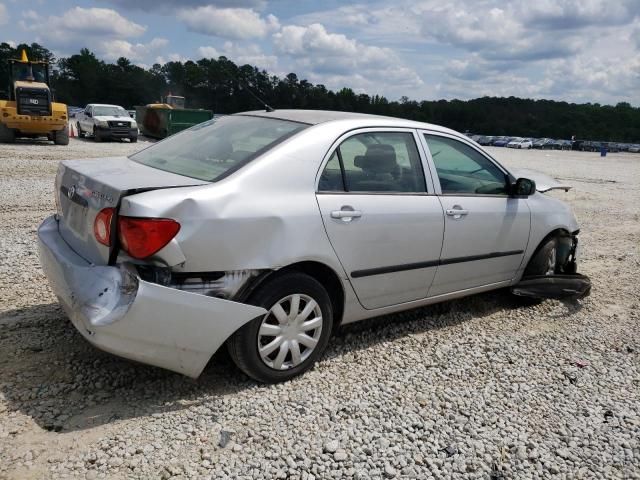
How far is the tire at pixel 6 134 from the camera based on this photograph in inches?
776

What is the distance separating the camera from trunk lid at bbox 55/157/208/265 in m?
3.10

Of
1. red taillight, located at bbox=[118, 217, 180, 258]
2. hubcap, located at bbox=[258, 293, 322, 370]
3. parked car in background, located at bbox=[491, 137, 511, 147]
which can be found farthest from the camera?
parked car in background, located at bbox=[491, 137, 511, 147]

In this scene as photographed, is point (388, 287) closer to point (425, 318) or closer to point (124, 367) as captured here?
point (425, 318)

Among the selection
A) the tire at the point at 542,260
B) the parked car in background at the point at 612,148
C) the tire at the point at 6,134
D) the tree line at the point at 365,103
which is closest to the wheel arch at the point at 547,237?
the tire at the point at 542,260

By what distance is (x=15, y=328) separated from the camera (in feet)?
13.3

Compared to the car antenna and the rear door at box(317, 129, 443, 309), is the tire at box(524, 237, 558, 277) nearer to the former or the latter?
the rear door at box(317, 129, 443, 309)

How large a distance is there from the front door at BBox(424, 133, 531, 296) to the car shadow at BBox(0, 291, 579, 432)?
2.61 ft

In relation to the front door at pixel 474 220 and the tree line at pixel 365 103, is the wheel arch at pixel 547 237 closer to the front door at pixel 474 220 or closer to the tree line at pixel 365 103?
the front door at pixel 474 220

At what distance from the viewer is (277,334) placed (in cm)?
342

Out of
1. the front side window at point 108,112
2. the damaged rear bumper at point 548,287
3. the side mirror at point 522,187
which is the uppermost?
the front side window at point 108,112

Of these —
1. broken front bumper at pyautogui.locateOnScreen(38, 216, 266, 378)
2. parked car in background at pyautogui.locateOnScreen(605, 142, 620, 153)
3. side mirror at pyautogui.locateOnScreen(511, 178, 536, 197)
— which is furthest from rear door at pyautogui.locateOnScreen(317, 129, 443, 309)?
parked car in background at pyautogui.locateOnScreen(605, 142, 620, 153)

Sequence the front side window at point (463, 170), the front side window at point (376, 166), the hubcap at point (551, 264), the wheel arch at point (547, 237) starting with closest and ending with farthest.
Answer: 1. the front side window at point (376, 166)
2. the front side window at point (463, 170)
3. the wheel arch at point (547, 237)
4. the hubcap at point (551, 264)

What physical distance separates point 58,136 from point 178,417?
20.3 meters

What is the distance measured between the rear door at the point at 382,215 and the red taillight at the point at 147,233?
99 cm
